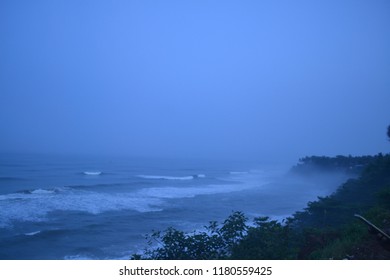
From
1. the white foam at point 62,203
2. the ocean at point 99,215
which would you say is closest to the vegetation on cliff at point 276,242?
the ocean at point 99,215

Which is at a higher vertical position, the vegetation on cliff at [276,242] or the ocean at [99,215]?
the vegetation on cliff at [276,242]

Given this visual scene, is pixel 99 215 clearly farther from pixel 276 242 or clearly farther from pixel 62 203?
pixel 276 242

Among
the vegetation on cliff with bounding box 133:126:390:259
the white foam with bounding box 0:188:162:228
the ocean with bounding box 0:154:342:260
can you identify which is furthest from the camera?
the white foam with bounding box 0:188:162:228

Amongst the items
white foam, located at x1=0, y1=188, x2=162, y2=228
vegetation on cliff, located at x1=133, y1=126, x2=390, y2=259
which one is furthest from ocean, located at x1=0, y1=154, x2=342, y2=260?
vegetation on cliff, located at x1=133, y1=126, x2=390, y2=259

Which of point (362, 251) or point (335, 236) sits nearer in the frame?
point (362, 251)

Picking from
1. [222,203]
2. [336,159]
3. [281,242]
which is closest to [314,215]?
[281,242]

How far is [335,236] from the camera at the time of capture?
6281 millimetres

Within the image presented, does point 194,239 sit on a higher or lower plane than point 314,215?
higher

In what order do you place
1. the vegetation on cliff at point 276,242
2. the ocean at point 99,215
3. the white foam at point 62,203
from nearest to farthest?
the vegetation on cliff at point 276,242, the ocean at point 99,215, the white foam at point 62,203

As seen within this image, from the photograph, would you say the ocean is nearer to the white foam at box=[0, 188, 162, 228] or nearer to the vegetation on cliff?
the white foam at box=[0, 188, 162, 228]

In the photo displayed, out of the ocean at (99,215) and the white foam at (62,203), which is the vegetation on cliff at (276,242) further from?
the white foam at (62,203)

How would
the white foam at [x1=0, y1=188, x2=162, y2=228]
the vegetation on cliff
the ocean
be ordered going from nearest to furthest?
the vegetation on cliff
the ocean
the white foam at [x1=0, y1=188, x2=162, y2=228]

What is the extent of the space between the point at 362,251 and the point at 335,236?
6.65 feet

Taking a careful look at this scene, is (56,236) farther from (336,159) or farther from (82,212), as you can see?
(336,159)
